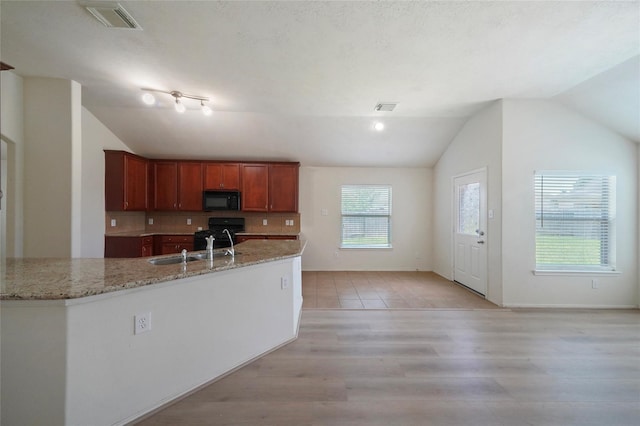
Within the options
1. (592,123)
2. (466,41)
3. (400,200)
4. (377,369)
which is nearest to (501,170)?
(592,123)

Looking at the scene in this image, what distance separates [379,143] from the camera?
5.16 meters

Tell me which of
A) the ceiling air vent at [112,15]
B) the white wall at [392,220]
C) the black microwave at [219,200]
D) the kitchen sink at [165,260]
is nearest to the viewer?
the ceiling air vent at [112,15]

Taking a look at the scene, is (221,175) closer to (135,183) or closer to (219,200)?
(219,200)

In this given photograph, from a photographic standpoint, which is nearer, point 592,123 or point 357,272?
point 592,123

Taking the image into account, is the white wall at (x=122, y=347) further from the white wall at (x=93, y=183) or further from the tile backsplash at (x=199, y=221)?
the white wall at (x=93, y=183)

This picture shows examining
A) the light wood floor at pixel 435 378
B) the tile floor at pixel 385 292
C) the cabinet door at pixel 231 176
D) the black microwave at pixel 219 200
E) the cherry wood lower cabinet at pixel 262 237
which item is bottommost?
the light wood floor at pixel 435 378

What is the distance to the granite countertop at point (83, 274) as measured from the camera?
4.54ft

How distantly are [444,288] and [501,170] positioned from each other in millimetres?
2095

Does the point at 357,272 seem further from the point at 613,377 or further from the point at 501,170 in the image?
the point at 613,377

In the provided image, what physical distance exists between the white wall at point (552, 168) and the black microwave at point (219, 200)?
4.63m

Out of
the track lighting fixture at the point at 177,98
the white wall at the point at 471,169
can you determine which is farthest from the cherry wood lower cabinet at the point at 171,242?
the white wall at the point at 471,169

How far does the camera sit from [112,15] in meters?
2.11

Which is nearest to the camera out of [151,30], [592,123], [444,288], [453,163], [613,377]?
[613,377]

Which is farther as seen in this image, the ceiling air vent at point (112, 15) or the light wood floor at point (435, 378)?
the ceiling air vent at point (112, 15)
